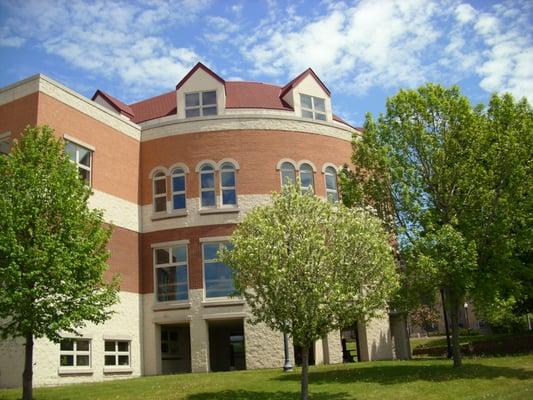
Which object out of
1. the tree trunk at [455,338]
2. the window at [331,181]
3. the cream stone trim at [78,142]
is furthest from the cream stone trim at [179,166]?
the tree trunk at [455,338]

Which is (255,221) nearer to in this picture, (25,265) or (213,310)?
(25,265)

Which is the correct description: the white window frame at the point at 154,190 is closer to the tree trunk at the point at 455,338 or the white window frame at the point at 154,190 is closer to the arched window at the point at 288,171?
the arched window at the point at 288,171

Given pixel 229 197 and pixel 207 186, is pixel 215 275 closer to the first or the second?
pixel 229 197

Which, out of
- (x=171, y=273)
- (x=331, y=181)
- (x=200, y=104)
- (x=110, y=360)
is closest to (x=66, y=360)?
(x=110, y=360)

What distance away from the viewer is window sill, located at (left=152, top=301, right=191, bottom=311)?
28.3 meters

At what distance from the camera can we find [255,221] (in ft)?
58.6

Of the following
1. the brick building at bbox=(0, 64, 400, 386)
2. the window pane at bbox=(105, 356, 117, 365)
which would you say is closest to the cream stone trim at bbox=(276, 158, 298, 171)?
the brick building at bbox=(0, 64, 400, 386)

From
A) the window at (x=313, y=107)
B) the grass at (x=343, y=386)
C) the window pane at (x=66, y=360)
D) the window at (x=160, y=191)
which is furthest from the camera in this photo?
the window at (x=313, y=107)

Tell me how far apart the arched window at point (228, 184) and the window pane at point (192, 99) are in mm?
4263

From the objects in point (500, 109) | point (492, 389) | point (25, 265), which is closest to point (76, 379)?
point (25, 265)

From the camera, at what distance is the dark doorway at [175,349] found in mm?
30219

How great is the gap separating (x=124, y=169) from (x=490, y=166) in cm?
1711

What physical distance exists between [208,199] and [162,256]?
366 cm

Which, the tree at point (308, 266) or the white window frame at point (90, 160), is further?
the white window frame at point (90, 160)
